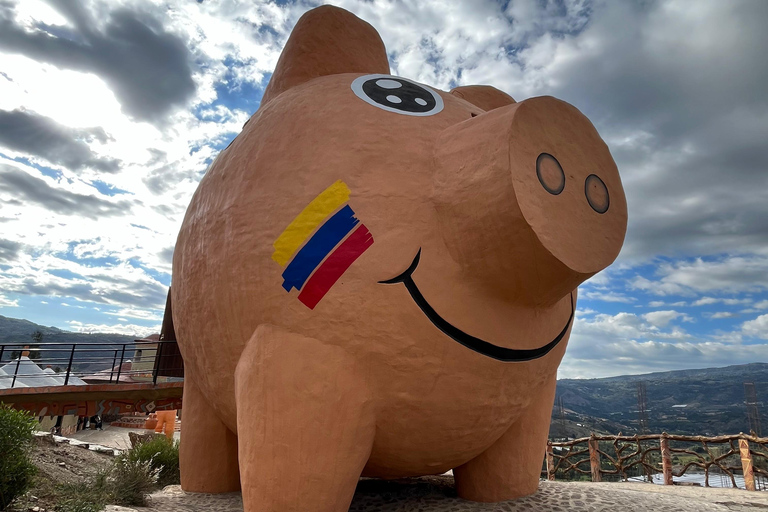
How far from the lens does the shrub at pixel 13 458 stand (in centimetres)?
427

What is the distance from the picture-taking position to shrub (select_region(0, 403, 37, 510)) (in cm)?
427

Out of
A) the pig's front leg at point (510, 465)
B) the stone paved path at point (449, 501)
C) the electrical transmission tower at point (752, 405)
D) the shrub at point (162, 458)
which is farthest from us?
the electrical transmission tower at point (752, 405)

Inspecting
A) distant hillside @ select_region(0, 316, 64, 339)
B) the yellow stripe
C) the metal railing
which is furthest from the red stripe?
distant hillside @ select_region(0, 316, 64, 339)

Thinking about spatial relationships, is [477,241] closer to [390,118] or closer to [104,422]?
[390,118]

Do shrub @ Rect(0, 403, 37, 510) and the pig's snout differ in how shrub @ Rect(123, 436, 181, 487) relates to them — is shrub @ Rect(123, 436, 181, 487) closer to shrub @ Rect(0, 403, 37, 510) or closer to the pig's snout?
shrub @ Rect(0, 403, 37, 510)

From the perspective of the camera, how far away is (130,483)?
5180 millimetres

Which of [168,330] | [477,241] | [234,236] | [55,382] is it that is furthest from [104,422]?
[477,241]

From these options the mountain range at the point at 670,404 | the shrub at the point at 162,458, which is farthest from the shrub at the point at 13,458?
the mountain range at the point at 670,404

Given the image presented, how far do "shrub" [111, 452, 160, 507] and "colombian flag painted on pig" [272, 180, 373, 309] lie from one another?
3.30 meters

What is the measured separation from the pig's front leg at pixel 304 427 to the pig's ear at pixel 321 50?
3.40 metres

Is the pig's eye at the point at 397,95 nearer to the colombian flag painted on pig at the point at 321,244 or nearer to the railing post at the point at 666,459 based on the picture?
the colombian flag painted on pig at the point at 321,244

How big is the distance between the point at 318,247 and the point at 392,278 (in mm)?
607

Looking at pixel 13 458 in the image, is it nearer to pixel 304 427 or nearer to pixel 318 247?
pixel 304 427

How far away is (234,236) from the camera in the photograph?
394cm
